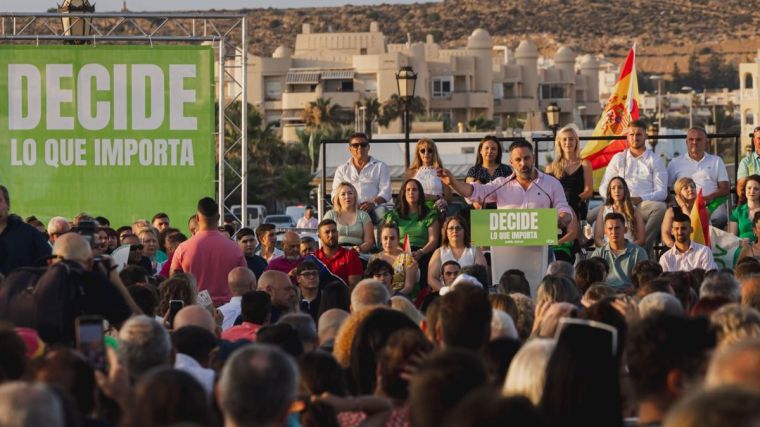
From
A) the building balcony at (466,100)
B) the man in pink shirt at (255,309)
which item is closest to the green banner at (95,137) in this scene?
the man in pink shirt at (255,309)

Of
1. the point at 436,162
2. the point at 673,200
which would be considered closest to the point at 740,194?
the point at 673,200

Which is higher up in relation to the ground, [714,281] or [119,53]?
[119,53]

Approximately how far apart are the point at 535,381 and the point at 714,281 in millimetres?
3975

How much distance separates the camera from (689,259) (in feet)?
45.0

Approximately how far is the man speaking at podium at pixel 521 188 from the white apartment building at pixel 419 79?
75279 millimetres

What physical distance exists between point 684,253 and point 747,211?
61.4 inches

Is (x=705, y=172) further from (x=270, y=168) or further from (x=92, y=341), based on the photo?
(x=270, y=168)

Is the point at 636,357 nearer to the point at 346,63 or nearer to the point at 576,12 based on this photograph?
the point at 346,63

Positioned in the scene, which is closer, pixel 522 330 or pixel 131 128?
pixel 522 330

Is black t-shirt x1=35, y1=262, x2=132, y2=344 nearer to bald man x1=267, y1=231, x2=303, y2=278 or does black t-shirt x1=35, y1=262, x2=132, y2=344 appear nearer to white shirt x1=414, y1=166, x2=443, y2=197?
bald man x1=267, y1=231, x2=303, y2=278

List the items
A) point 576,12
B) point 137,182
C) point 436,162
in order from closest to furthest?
1. point 436,162
2. point 137,182
3. point 576,12

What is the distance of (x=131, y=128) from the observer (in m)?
20.0

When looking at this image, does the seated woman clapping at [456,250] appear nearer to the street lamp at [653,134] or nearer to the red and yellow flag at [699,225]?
the red and yellow flag at [699,225]

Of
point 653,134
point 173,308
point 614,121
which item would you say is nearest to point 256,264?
point 173,308
